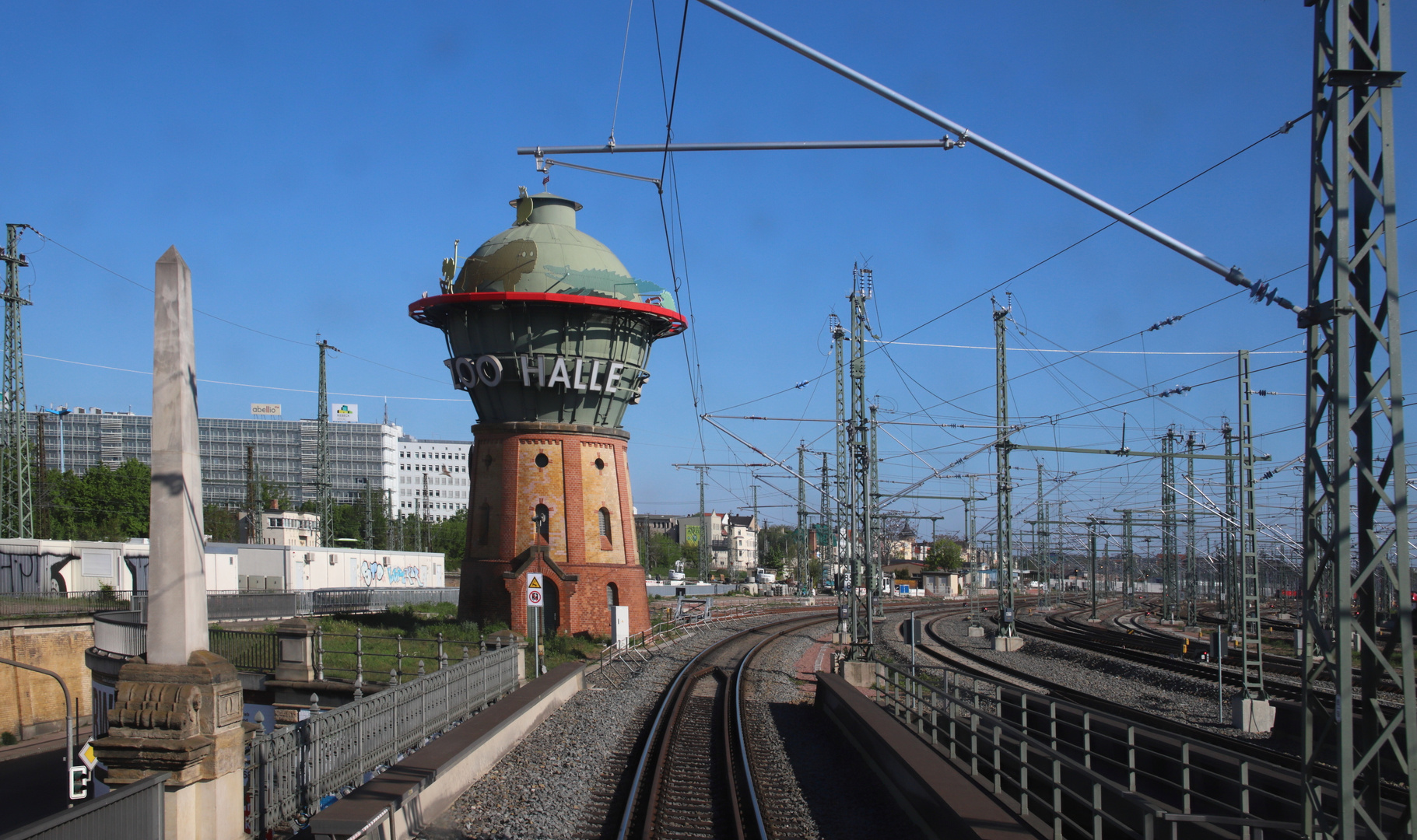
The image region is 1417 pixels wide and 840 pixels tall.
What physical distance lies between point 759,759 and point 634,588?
20455 mm

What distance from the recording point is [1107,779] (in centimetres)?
934

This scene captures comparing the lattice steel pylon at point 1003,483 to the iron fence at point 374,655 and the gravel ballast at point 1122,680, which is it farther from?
the iron fence at point 374,655

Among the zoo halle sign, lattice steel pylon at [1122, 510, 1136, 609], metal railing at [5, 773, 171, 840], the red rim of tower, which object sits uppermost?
the red rim of tower

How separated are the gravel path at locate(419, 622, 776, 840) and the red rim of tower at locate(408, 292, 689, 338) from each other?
15.6 metres

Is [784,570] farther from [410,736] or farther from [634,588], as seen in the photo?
[410,736]


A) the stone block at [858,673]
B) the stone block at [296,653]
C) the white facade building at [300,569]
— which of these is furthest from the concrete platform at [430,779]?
the white facade building at [300,569]

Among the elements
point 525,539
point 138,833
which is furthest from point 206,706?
point 525,539

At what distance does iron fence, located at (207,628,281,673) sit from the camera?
22.9m

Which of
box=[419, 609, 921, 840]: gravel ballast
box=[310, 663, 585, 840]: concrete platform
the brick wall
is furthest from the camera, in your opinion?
the brick wall

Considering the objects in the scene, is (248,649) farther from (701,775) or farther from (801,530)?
(801,530)

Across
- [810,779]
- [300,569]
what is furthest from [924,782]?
[300,569]

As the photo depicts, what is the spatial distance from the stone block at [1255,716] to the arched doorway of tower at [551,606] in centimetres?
2097

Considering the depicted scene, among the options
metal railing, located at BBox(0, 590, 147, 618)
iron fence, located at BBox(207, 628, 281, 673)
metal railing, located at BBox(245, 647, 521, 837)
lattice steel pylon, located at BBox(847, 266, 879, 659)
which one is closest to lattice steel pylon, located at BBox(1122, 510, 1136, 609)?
lattice steel pylon, located at BBox(847, 266, 879, 659)

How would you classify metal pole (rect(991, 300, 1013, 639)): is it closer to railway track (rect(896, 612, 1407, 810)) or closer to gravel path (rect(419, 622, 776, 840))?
railway track (rect(896, 612, 1407, 810))
